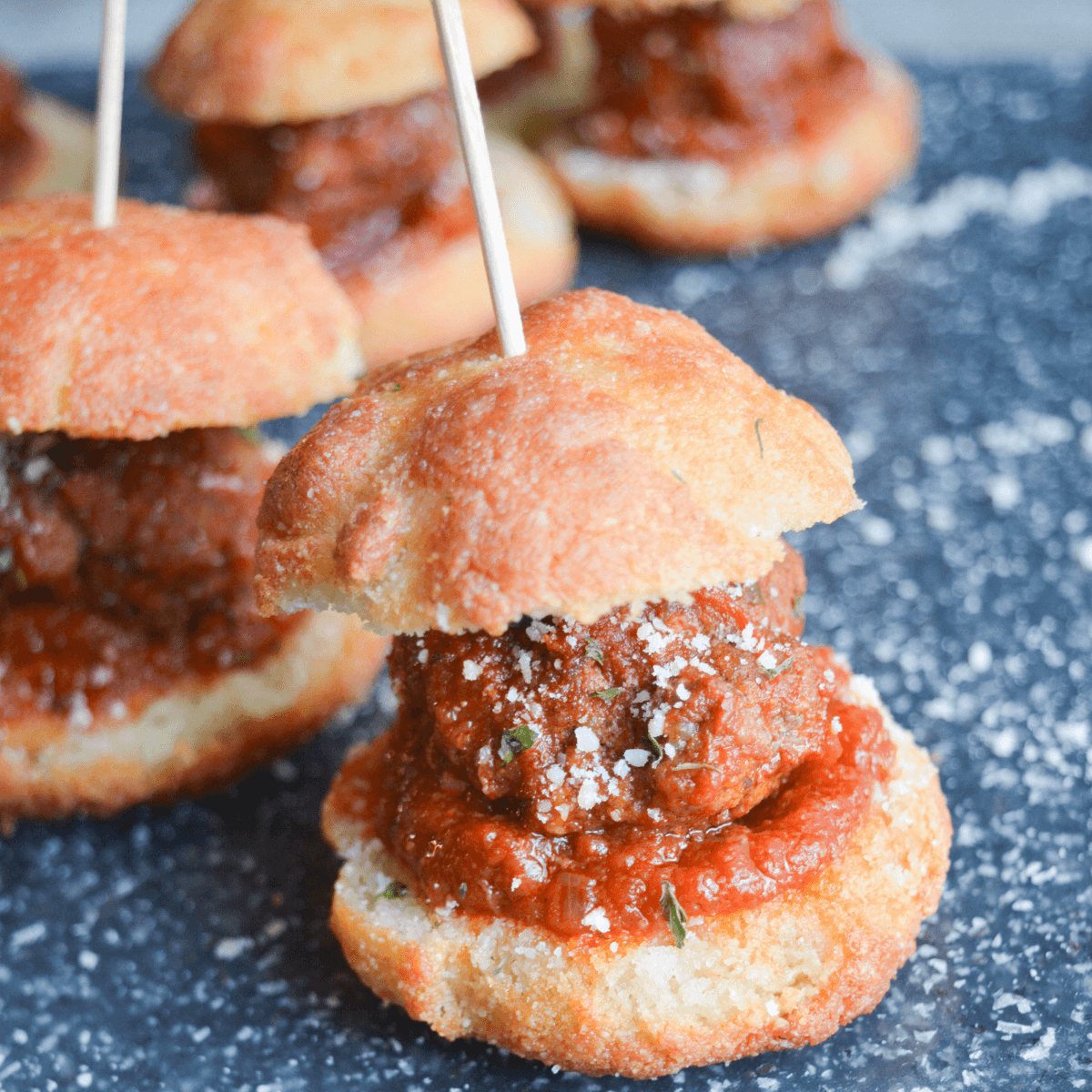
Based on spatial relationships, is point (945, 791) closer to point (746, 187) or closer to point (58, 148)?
point (746, 187)

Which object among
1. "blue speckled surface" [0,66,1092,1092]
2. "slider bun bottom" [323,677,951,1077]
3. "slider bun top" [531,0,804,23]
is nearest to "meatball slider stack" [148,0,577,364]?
"slider bun top" [531,0,804,23]

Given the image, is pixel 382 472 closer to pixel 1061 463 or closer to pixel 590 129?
pixel 1061 463

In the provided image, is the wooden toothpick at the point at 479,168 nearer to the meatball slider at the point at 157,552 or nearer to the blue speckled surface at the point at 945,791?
the meatball slider at the point at 157,552

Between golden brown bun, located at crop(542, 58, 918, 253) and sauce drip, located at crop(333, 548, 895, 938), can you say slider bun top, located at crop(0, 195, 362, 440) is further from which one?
golden brown bun, located at crop(542, 58, 918, 253)

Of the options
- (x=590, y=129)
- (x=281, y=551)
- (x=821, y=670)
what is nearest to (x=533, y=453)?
(x=281, y=551)

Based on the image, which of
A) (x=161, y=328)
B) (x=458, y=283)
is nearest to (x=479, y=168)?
(x=161, y=328)

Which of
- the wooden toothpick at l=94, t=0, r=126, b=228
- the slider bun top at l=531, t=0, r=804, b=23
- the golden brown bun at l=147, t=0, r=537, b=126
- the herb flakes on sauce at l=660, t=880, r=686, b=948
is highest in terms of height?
the wooden toothpick at l=94, t=0, r=126, b=228
